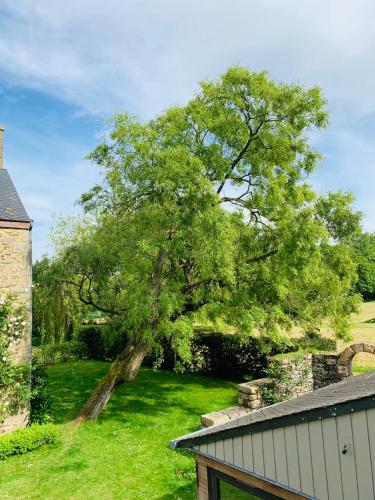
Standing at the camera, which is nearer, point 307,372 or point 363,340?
point 307,372

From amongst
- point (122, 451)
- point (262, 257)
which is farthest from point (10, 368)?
point (262, 257)

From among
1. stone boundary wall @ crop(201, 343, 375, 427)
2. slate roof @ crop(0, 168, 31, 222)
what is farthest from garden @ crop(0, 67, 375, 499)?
slate roof @ crop(0, 168, 31, 222)

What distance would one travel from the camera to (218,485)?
226 inches

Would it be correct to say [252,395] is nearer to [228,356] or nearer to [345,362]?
[345,362]

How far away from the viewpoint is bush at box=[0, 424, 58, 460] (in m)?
11.8

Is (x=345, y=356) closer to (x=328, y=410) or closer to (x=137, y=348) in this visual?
(x=137, y=348)

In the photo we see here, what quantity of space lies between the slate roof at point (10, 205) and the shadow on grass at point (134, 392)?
25.6ft

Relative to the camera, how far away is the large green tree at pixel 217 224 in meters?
13.8

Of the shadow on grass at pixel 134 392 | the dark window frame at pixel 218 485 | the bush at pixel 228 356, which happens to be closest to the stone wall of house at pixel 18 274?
the shadow on grass at pixel 134 392

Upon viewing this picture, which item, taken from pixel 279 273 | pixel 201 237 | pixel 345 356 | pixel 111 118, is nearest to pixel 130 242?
pixel 201 237

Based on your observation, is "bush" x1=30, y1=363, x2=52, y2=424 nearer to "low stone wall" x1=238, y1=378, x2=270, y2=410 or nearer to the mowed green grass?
"low stone wall" x1=238, y1=378, x2=270, y2=410

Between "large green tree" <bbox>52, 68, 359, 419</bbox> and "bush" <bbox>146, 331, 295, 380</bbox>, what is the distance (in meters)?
3.17

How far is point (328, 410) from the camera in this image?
3.93 metres

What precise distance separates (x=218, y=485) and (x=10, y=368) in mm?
9417
